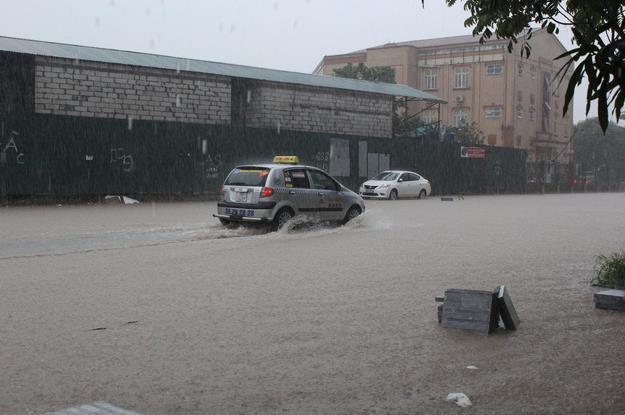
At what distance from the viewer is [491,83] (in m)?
70.4

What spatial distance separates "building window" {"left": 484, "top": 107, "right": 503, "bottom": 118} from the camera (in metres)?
70.2

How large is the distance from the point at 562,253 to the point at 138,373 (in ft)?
32.8

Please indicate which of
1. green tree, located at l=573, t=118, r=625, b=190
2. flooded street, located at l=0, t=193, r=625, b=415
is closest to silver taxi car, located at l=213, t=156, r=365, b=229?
flooded street, located at l=0, t=193, r=625, b=415

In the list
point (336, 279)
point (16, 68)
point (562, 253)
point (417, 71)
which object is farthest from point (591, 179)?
point (336, 279)

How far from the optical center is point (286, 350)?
6379 mm

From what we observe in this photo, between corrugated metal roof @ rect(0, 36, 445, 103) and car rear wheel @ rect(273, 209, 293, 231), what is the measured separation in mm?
16168

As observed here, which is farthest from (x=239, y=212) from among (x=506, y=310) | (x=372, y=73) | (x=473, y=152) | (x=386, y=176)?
(x=372, y=73)

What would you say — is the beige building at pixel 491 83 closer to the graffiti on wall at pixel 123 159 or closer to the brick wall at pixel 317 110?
the brick wall at pixel 317 110

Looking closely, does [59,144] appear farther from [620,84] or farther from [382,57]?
[382,57]

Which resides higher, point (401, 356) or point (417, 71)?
point (417, 71)

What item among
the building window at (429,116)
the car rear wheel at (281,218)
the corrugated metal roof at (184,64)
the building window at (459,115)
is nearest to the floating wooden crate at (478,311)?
the car rear wheel at (281,218)

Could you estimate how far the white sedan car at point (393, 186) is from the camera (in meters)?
34.2

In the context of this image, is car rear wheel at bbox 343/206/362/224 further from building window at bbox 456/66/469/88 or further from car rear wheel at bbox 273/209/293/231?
building window at bbox 456/66/469/88

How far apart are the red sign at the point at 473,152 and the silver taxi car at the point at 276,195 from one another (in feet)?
92.7
